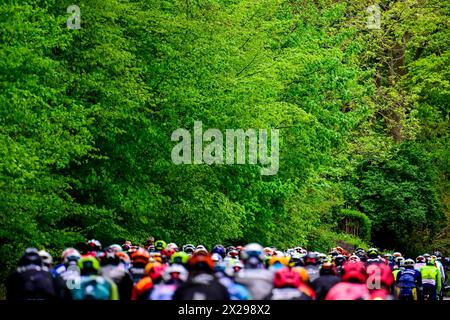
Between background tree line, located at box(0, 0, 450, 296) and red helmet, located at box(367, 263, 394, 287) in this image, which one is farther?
background tree line, located at box(0, 0, 450, 296)

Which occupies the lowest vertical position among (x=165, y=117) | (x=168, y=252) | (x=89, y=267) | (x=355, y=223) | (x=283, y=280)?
(x=283, y=280)

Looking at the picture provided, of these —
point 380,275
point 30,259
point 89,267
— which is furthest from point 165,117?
point 30,259

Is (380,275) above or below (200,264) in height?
below

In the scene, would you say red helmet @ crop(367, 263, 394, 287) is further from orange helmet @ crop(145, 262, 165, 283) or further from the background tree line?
the background tree line

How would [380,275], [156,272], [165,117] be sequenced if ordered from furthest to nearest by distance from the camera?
[165,117] < [380,275] < [156,272]

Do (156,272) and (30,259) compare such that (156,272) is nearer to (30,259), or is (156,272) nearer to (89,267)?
(89,267)

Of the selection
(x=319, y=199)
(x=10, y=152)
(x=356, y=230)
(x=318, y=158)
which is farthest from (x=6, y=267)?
(x=356, y=230)

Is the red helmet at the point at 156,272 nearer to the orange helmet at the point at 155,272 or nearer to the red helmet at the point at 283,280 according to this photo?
the orange helmet at the point at 155,272

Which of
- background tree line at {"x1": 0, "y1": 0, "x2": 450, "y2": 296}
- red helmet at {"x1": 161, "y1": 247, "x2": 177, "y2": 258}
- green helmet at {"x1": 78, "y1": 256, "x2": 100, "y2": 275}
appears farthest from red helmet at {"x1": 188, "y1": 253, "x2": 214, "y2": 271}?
background tree line at {"x1": 0, "y1": 0, "x2": 450, "y2": 296}

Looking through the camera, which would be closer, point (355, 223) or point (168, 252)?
point (168, 252)

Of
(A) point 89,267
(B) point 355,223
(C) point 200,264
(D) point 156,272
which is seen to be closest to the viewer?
(C) point 200,264

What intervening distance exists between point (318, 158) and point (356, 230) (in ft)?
55.5
